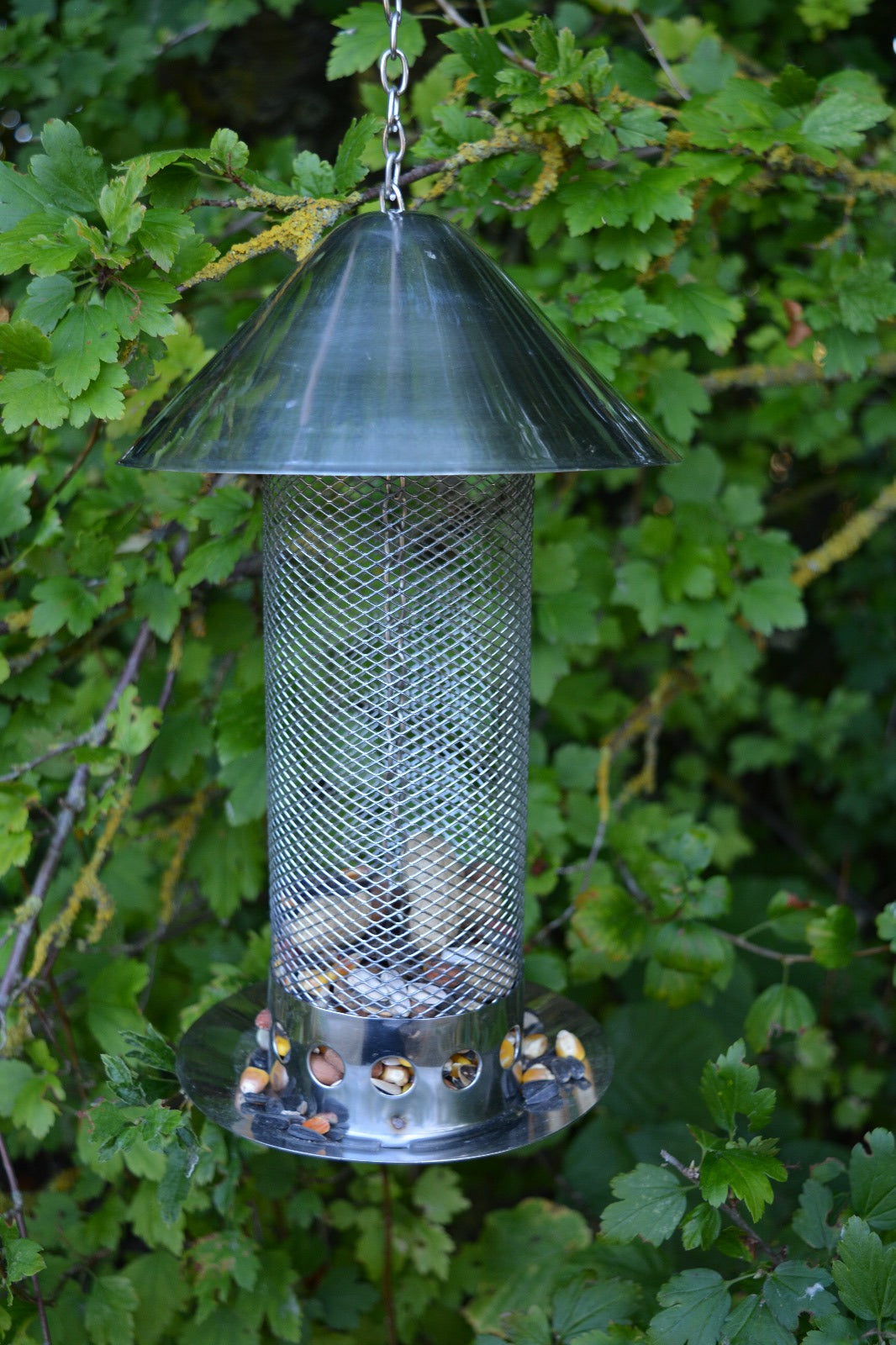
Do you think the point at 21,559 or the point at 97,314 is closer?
the point at 97,314

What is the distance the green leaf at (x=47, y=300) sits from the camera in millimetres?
1274

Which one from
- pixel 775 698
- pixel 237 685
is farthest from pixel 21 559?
pixel 775 698

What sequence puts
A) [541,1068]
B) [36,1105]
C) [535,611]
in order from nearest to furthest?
[541,1068] < [36,1105] < [535,611]

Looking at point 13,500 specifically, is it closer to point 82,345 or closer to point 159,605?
point 159,605

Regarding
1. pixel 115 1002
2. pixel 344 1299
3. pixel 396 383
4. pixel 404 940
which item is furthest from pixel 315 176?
pixel 344 1299

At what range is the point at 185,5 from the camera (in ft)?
7.67

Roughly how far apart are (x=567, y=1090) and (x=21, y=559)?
3.36 ft

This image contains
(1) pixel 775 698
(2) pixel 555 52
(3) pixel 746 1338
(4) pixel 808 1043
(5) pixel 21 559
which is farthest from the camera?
(1) pixel 775 698

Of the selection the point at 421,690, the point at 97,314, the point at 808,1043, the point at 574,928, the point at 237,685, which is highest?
the point at 97,314

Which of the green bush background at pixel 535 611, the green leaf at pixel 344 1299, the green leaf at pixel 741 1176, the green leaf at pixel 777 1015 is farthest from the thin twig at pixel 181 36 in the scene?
the green leaf at pixel 344 1299

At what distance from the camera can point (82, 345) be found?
1.27 m

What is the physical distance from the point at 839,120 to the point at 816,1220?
4.58 ft

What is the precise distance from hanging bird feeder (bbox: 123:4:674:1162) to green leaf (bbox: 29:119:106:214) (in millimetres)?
266

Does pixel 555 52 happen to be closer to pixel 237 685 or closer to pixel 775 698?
pixel 237 685
